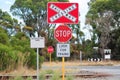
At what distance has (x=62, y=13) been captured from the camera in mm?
14508

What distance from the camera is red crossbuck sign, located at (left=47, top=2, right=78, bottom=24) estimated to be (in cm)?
1447

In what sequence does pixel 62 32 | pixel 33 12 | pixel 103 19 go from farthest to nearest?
pixel 33 12, pixel 103 19, pixel 62 32

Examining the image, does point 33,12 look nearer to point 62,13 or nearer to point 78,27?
point 78,27

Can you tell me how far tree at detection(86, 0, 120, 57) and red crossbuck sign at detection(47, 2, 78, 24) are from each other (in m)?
54.2

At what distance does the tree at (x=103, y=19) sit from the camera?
2724 inches

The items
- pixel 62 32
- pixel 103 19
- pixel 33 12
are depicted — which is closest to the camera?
pixel 62 32

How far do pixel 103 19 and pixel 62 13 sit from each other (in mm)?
54692

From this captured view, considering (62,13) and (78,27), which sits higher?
(78,27)

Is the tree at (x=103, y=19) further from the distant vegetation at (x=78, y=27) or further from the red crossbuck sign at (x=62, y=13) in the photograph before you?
the red crossbuck sign at (x=62, y=13)

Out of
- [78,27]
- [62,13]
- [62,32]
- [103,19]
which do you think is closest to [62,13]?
[62,13]

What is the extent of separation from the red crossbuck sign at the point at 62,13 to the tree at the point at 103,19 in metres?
54.2

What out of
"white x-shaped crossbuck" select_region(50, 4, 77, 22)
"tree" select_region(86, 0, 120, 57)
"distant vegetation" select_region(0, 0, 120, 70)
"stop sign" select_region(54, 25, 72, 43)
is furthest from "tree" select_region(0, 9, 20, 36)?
"stop sign" select_region(54, 25, 72, 43)

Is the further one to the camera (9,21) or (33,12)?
(33,12)

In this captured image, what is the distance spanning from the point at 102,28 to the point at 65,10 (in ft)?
181
